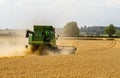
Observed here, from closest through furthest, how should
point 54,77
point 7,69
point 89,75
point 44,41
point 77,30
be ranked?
point 54,77
point 89,75
point 7,69
point 44,41
point 77,30

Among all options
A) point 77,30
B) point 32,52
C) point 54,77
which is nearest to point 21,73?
point 54,77

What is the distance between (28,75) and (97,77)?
114 inches

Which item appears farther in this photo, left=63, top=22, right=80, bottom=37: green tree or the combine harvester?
left=63, top=22, right=80, bottom=37: green tree

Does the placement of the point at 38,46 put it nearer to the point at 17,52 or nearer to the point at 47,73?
the point at 17,52

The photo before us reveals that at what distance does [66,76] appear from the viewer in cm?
1391

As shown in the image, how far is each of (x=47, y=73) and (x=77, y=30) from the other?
112299 mm

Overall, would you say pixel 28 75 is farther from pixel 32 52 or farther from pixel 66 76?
pixel 32 52

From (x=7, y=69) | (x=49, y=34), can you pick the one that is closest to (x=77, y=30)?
(x=49, y=34)

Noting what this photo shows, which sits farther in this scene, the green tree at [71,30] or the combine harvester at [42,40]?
the green tree at [71,30]

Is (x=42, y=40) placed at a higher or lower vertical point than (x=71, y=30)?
higher

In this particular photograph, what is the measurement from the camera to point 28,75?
13875 mm

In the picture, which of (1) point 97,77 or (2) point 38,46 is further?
(2) point 38,46

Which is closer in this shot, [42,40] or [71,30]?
[42,40]

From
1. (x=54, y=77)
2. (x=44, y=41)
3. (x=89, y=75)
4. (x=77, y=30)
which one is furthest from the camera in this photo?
(x=77, y=30)
